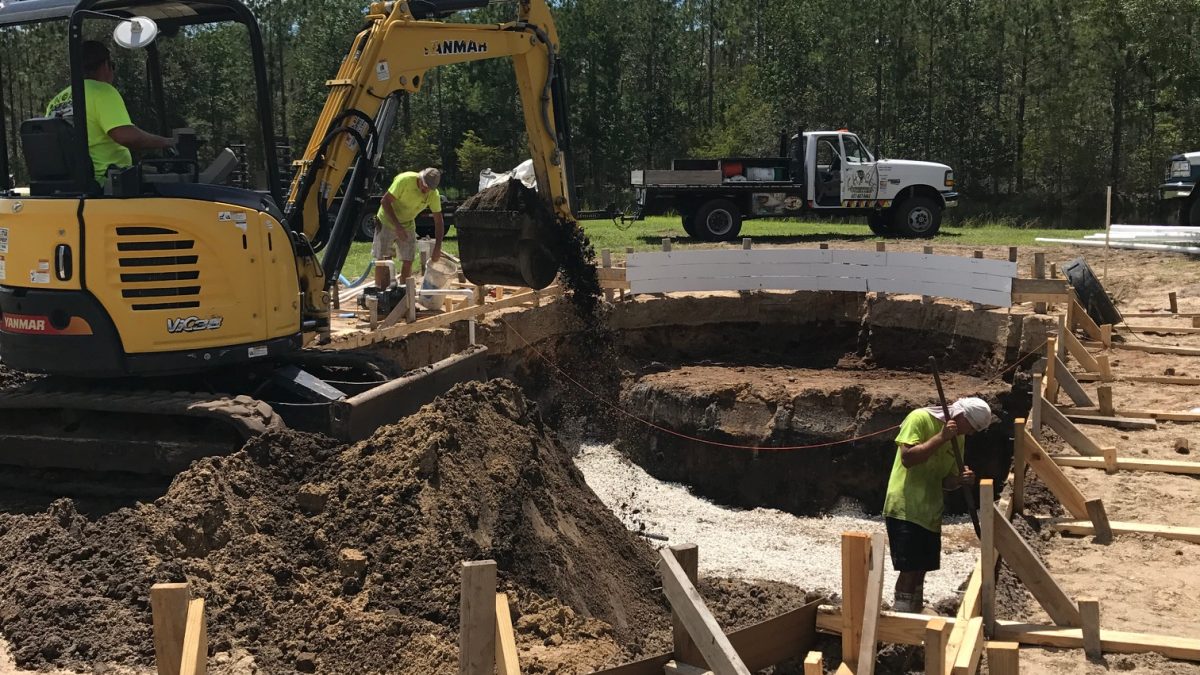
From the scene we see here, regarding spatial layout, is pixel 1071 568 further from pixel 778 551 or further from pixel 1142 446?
pixel 778 551

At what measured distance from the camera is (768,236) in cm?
2388

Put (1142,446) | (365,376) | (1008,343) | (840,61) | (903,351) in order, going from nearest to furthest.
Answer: (365,376), (1142,446), (1008,343), (903,351), (840,61)

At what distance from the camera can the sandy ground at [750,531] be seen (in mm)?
9703

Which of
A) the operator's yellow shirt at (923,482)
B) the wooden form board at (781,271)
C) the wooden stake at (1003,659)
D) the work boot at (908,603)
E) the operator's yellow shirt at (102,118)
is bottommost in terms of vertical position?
the work boot at (908,603)

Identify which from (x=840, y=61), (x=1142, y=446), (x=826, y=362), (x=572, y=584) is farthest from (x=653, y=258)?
(x=840, y=61)

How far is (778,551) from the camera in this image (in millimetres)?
10766

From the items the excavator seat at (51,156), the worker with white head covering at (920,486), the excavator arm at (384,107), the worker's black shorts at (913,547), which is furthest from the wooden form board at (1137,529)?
the excavator seat at (51,156)

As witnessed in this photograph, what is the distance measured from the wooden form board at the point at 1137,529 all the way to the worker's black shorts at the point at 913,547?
5.74 ft

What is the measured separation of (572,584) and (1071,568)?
346 centimetres

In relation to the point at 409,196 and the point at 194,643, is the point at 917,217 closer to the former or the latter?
the point at 409,196

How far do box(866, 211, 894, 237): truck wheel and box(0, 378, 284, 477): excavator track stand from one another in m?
19.1

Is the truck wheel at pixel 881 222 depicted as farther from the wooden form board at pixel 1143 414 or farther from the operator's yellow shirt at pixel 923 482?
the operator's yellow shirt at pixel 923 482

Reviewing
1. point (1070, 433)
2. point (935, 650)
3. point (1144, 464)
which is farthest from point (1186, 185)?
point (935, 650)

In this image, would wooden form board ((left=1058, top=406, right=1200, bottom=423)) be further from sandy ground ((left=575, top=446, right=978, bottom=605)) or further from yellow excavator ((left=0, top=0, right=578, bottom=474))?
yellow excavator ((left=0, top=0, right=578, bottom=474))
